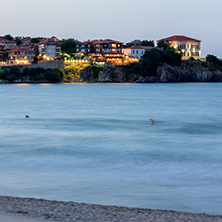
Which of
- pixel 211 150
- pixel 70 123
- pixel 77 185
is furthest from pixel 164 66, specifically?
pixel 77 185

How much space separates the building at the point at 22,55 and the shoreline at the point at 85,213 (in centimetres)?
11376

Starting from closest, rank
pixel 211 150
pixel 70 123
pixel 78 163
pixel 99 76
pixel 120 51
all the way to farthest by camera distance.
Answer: pixel 78 163
pixel 211 150
pixel 70 123
pixel 99 76
pixel 120 51

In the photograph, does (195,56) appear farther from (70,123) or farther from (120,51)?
Answer: (70,123)

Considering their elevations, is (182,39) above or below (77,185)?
above

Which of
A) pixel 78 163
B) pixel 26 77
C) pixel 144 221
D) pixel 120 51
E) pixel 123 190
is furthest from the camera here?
pixel 120 51

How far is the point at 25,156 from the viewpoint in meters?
19.8

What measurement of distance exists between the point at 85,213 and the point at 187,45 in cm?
15155

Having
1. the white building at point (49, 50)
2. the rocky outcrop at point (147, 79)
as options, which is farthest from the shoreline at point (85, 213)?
the rocky outcrop at point (147, 79)

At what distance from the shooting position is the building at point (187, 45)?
154750 mm

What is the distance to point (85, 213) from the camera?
9.97 metres

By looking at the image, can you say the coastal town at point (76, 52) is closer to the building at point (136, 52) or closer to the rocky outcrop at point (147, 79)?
the building at point (136, 52)

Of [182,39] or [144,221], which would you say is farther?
[182,39]

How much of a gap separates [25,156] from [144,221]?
37.6ft

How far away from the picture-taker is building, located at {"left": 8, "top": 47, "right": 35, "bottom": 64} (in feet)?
403
